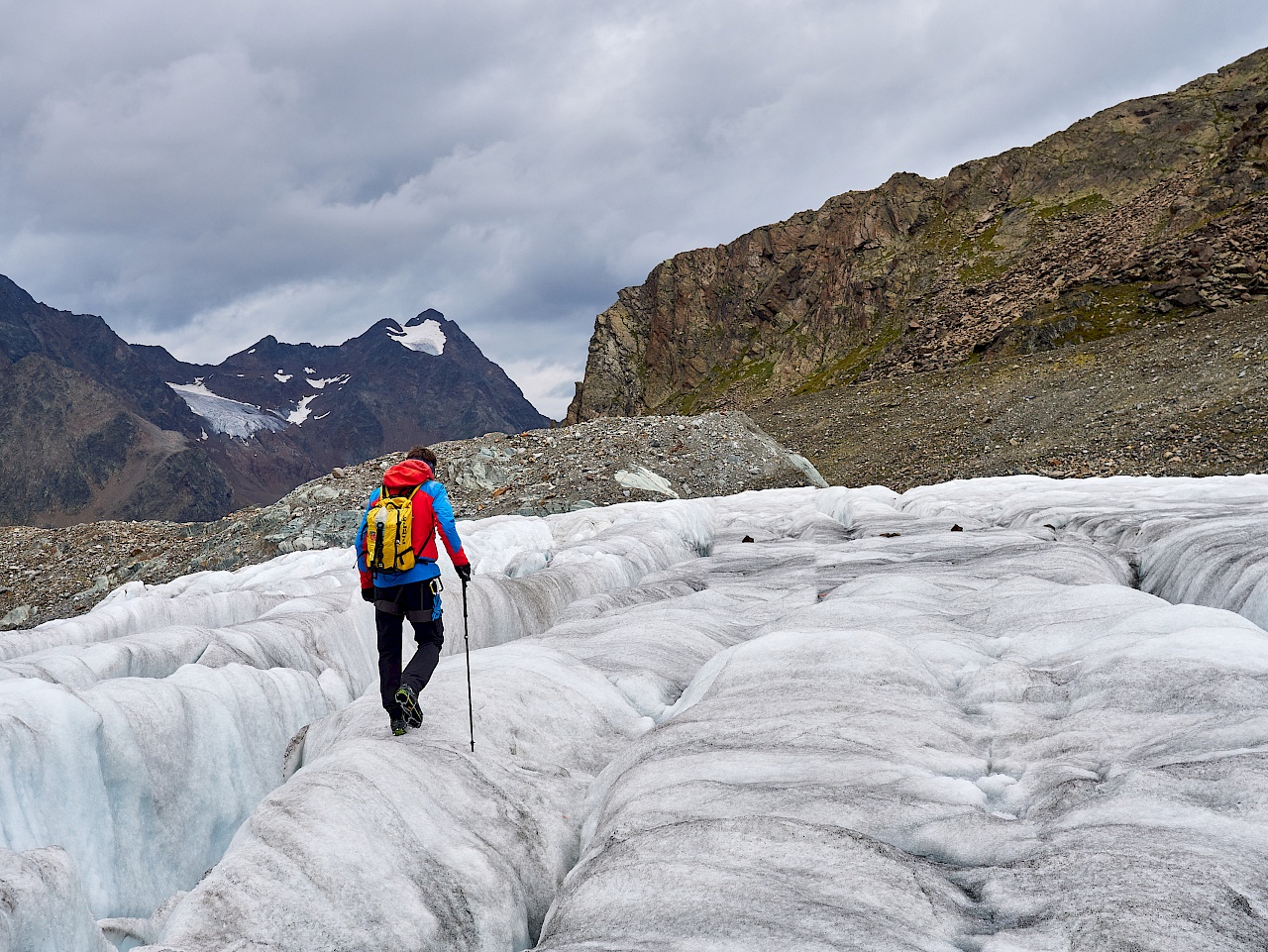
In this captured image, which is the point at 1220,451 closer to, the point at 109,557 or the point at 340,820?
the point at 340,820

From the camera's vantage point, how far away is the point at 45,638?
15.7 metres

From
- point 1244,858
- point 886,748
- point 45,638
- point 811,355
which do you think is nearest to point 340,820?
point 886,748

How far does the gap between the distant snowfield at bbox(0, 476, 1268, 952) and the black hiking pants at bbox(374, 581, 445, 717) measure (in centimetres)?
55

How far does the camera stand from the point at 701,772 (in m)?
7.16

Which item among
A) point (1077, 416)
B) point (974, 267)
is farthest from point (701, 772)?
point (974, 267)

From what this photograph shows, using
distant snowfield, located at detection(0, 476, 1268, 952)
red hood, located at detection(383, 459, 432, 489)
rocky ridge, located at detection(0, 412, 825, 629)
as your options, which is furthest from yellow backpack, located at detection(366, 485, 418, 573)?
rocky ridge, located at detection(0, 412, 825, 629)

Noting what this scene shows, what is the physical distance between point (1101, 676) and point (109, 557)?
137 ft

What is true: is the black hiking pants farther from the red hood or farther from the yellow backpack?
the red hood

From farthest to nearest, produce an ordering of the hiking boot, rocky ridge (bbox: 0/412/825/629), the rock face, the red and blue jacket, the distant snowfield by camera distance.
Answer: the rock face → rocky ridge (bbox: 0/412/825/629) → the red and blue jacket → the hiking boot → the distant snowfield

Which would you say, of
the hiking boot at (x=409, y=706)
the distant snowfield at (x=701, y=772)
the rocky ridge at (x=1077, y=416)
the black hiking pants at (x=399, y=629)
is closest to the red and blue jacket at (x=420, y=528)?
the black hiking pants at (x=399, y=629)

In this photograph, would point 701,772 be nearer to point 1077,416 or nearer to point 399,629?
point 399,629

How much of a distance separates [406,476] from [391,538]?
757mm

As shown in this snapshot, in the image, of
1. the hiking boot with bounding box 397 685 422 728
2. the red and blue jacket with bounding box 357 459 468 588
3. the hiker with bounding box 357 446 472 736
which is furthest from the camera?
the red and blue jacket with bounding box 357 459 468 588

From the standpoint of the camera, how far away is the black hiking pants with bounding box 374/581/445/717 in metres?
8.57
